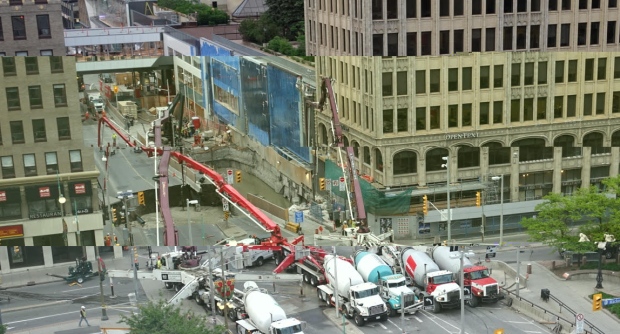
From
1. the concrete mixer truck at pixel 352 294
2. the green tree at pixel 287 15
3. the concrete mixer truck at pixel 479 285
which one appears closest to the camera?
the concrete mixer truck at pixel 352 294

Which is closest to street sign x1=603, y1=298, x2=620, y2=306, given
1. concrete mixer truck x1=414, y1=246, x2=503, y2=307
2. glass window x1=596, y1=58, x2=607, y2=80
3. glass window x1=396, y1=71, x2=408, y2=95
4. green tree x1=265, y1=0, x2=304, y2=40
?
concrete mixer truck x1=414, y1=246, x2=503, y2=307

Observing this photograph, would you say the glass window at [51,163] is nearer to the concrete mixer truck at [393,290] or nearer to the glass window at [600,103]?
the glass window at [600,103]

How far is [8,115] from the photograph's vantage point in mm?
6648

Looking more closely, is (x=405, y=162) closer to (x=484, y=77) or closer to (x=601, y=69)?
(x=484, y=77)

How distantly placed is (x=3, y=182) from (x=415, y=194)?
2.75 metres

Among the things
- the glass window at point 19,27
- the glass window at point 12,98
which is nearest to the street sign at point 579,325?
the glass window at point 12,98

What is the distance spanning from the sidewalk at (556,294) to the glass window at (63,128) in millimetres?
10272

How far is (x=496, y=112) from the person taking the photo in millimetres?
6324

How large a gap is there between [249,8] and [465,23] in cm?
3956

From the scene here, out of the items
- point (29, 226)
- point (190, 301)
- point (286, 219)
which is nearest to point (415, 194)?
point (286, 219)

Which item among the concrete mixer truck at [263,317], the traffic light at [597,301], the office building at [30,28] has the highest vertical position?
the office building at [30,28]

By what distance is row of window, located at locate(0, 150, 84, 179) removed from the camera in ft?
22.0

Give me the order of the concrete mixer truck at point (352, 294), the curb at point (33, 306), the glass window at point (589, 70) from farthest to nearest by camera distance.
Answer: the curb at point (33, 306)
the concrete mixer truck at point (352, 294)
the glass window at point (589, 70)

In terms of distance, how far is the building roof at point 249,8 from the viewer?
62125 mm
